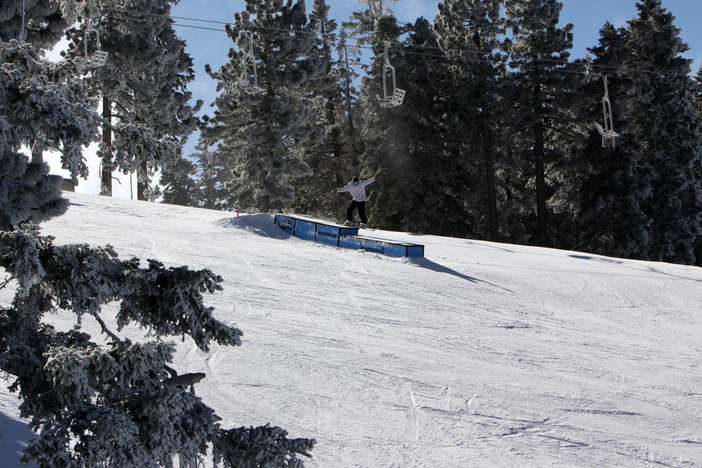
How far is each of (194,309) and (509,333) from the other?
6832mm

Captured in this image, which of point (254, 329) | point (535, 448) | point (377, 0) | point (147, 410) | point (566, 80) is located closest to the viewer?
point (147, 410)

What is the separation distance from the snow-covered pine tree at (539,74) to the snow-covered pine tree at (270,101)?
30.6 feet

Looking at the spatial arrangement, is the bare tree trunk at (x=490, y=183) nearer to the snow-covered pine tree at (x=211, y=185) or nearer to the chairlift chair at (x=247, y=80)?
the chairlift chair at (x=247, y=80)

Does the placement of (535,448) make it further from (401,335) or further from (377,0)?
(377,0)

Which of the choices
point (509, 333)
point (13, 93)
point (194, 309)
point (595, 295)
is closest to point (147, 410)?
point (194, 309)

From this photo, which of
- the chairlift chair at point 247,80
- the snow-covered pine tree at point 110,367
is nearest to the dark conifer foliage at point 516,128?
the chairlift chair at point 247,80

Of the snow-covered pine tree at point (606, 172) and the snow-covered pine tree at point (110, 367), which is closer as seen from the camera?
the snow-covered pine tree at point (110, 367)

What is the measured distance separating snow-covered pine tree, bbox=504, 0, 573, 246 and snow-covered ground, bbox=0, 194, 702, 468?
52.8 ft

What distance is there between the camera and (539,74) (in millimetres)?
29516

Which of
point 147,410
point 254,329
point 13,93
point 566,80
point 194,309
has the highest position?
point 566,80

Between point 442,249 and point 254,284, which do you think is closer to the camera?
point 254,284

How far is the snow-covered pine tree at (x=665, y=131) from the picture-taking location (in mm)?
28797

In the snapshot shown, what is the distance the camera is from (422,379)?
7.90m

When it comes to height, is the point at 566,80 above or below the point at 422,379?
above
